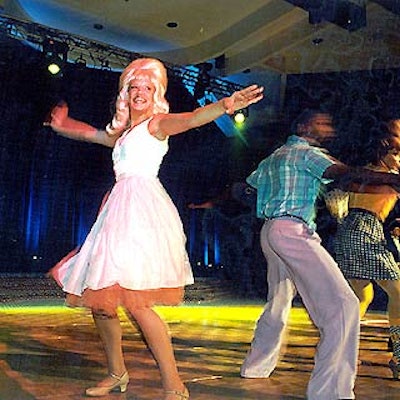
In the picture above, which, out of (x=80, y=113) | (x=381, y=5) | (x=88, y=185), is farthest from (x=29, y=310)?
(x=381, y=5)

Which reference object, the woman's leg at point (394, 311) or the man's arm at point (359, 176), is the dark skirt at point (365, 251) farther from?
the man's arm at point (359, 176)

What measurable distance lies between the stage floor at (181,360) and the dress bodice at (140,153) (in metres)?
0.63

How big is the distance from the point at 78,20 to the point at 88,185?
219 centimetres

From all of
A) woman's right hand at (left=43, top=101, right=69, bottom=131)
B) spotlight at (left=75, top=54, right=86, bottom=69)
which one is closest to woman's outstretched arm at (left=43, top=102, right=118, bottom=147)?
woman's right hand at (left=43, top=101, right=69, bottom=131)

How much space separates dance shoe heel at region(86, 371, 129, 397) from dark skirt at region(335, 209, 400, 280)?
0.93 metres

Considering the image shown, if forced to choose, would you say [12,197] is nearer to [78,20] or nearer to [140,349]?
[78,20]

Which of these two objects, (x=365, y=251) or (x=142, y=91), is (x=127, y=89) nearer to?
(x=142, y=91)

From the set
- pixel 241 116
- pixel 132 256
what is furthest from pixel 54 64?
pixel 132 256

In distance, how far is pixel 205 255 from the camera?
495 centimetres

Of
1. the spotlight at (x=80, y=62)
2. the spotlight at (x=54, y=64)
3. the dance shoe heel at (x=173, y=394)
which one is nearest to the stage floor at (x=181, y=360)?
the dance shoe heel at (x=173, y=394)

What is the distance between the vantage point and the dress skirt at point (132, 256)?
1565 mm

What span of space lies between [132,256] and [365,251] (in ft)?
3.42

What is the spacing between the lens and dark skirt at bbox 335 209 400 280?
2244 millimetres

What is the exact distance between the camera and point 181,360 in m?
2.50
